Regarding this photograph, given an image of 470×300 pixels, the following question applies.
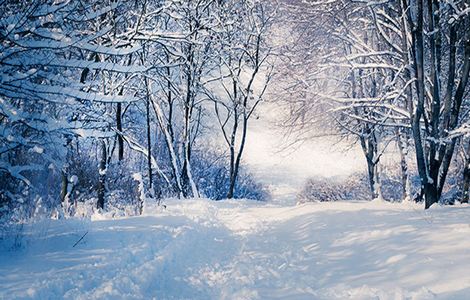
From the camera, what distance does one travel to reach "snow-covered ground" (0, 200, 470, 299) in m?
3.81

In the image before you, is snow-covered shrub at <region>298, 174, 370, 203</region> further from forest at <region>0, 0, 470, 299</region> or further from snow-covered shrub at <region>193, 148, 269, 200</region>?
forest at <region>0, 0, 470, 299</region>

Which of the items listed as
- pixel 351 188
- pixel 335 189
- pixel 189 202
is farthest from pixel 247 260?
pixel 351 188

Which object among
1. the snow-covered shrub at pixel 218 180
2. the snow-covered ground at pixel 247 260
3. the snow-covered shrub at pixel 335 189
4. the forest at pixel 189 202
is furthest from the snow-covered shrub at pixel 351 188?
the snow-covered ground at pixel 247 260

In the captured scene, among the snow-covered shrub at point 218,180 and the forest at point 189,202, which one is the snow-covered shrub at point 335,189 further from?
the forest at point 189,202

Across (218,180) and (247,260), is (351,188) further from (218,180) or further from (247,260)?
(247,260)

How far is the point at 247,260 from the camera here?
5.40m

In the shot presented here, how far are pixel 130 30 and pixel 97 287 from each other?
3418mm

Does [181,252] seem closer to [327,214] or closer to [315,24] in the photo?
[327,214]

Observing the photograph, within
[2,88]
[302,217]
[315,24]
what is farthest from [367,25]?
[2,88]

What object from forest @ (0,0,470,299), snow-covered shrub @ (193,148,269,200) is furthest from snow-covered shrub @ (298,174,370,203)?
forest @ (0,0,470,299)

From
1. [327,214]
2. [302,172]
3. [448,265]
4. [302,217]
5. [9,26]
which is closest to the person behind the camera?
[9,26]

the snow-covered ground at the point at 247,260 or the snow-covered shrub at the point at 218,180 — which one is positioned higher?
the snow-covered shrub at the point at 218,180

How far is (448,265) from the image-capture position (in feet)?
13.2

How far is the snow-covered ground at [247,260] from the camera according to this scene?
3.81 metres
